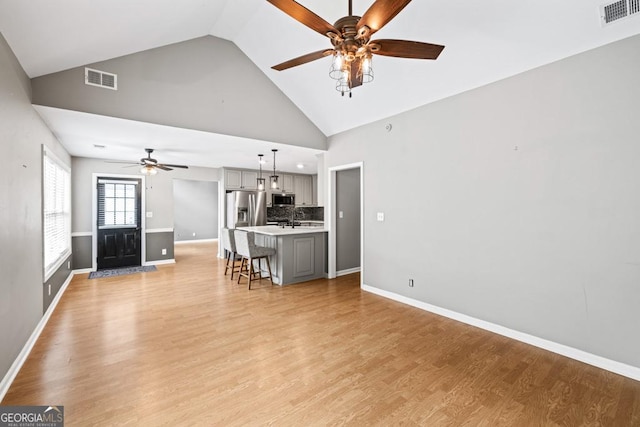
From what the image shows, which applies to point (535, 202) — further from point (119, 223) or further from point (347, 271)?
point (119, 223)

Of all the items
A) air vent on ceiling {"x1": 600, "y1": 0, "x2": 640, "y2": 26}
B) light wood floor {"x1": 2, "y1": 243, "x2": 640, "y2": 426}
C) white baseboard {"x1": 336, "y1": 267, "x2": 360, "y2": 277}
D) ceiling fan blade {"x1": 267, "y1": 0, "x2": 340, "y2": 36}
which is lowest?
light wood floor {"x1": 2, "y1": 243, "x2": 640, "y2": 426}

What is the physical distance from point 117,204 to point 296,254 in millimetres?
4394

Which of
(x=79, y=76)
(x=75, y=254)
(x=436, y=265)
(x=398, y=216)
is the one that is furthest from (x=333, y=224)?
(x=75, y=254)

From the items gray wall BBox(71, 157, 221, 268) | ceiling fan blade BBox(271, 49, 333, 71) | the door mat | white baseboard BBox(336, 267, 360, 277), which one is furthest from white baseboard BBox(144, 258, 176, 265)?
ceiling fan blade BBox(271, 49, 333, 71)

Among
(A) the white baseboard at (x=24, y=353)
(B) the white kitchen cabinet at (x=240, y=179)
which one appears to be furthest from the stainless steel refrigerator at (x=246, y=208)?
(A) the white baseboard at (x=24, y=353)

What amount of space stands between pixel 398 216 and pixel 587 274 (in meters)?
2.05

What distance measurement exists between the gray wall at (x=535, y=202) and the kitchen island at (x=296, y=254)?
5.58 feet

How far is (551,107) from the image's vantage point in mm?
2646

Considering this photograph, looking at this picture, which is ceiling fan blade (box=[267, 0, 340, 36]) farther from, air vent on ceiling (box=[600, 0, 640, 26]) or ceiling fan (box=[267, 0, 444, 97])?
air vent on ceiling (box=[600, 0, 640, 26])

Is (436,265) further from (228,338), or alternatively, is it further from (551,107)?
(228,338)

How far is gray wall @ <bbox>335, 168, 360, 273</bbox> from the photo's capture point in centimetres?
541

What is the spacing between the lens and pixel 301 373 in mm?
2287

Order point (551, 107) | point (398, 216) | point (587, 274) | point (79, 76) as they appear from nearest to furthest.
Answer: point (587, 274) → point (551, 107) → point (79, 76) → point (398, 216)

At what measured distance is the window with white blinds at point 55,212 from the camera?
3.66 m
